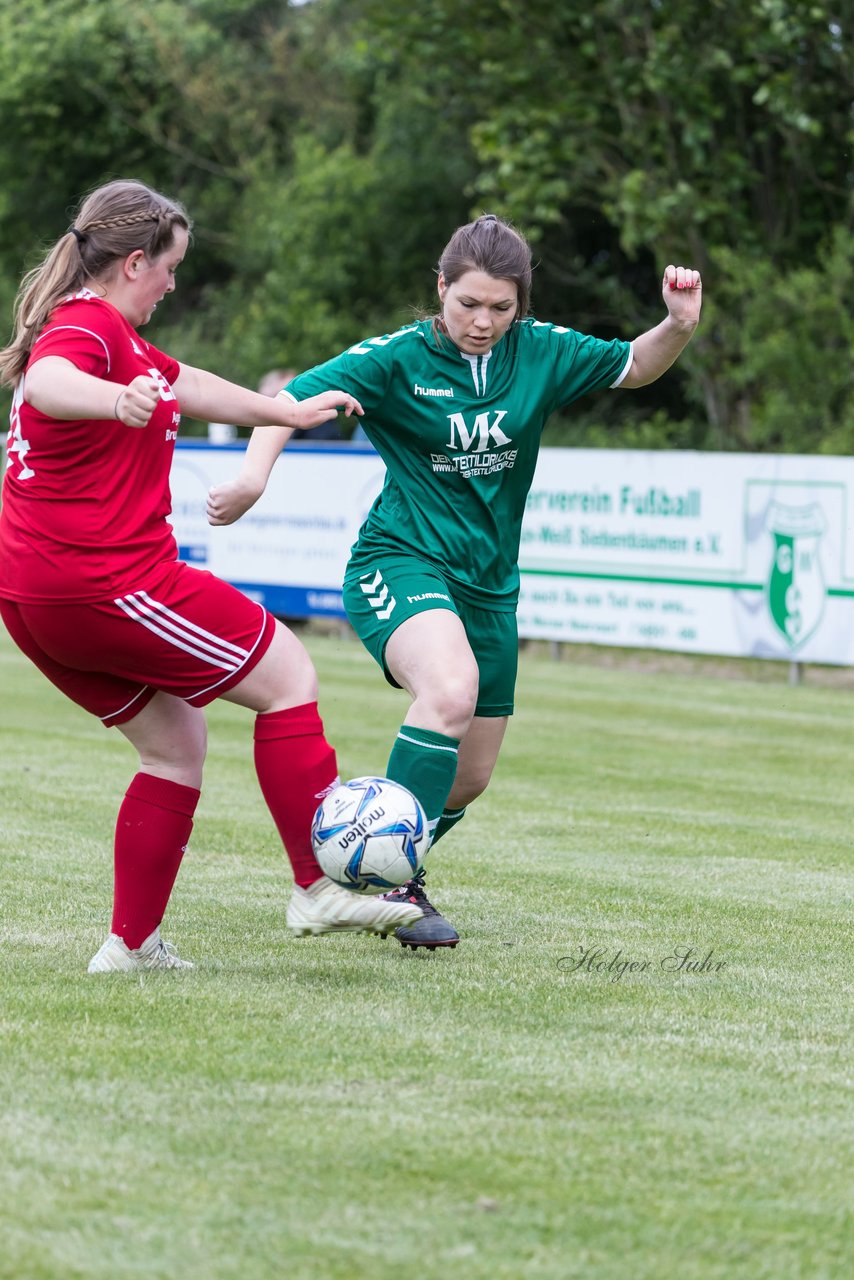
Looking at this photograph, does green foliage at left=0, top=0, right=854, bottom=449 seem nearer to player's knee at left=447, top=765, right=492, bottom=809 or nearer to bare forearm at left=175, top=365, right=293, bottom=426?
player's knee at left=447, top=765, right=492, bottom=809

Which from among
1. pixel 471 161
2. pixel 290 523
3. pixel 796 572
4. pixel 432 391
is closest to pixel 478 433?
pixel 432 391

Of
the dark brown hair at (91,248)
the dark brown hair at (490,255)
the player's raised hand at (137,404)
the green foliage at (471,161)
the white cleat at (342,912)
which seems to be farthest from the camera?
the green foliage at (471,161)

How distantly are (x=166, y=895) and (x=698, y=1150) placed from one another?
6.17 feet

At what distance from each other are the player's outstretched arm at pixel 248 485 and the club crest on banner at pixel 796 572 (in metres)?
8.95

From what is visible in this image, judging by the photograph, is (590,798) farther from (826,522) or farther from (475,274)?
(826,522)

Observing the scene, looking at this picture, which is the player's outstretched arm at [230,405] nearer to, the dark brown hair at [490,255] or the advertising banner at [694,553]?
the dark brown hair at [490,255]

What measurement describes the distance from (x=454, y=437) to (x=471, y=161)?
2227 cm

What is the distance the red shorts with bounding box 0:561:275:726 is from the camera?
4410 millimetres

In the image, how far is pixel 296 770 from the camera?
4688mm

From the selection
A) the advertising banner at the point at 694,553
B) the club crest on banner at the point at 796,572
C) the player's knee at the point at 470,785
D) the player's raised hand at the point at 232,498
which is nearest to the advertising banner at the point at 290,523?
the advertising banner at the point at 694,553

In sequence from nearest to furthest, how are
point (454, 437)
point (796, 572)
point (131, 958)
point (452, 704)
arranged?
1. point (131, 958)
2. point (452, 704)
3. point (454, 437)
4. point (796, 572)

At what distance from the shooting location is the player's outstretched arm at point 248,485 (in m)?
4.69

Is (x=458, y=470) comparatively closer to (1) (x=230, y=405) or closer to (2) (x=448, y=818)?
(1) (x=230, y=405)

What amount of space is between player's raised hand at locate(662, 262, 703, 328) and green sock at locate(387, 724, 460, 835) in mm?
1411
